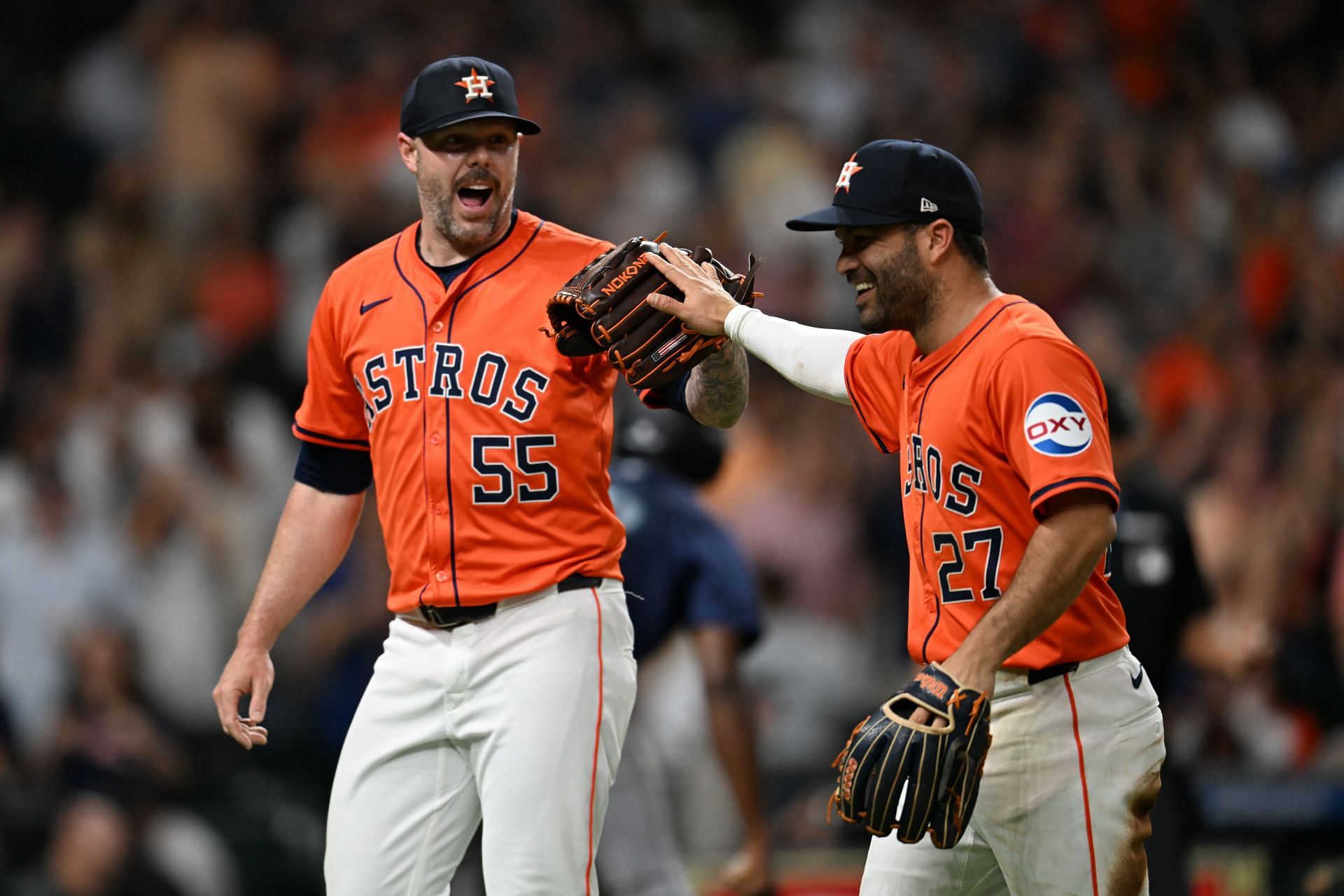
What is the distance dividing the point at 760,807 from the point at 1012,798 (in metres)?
2.39

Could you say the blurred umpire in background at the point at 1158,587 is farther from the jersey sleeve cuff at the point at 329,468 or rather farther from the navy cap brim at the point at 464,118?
the jersey sleeve cuff at the point at 329,468

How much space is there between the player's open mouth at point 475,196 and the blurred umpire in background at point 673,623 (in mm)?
1968

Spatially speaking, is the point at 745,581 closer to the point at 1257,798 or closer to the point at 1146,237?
the point at 1257,798

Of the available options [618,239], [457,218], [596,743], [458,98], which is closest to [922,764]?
[596,743]

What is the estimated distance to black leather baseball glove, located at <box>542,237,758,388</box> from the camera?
13.0 feet

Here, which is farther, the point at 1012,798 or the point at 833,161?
the point at 833,161

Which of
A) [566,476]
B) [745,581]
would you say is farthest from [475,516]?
[745,581]

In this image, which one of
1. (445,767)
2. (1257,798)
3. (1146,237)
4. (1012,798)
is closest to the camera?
(1012,798)

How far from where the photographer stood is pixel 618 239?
10.2 meters

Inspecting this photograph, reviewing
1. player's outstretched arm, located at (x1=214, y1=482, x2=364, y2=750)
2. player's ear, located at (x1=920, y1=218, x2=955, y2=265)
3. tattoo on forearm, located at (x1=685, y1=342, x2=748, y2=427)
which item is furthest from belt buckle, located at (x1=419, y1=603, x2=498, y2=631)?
player's ear, located at (x1=920, y1=218, x2=955, y2=265)

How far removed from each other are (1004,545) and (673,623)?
265cm

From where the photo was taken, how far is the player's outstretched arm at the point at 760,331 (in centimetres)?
409

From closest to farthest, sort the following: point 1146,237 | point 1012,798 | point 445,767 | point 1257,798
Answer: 1. point 1012,798
2. point 445,767
3. point 1257,798
4. point 1146,237

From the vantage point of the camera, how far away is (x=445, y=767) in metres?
3.97
